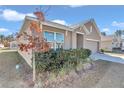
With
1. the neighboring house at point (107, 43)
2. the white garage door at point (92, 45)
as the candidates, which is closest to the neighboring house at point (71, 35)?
the white garage door at point (92, 45)

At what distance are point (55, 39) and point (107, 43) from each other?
1.40 metres

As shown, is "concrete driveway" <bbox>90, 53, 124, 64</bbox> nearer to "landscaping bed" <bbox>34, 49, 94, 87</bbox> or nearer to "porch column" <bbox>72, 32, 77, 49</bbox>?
"landscaping bed" <bbox>34, 49, 94, 87</bbox>

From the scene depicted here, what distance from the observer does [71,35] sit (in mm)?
4574

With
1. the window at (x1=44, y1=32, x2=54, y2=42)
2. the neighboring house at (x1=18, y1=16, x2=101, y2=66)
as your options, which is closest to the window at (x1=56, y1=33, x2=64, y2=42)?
the neighboring house at (x1=18, y1=16, x2=101, y2=66)

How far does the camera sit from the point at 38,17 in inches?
155

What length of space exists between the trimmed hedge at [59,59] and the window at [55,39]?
0.52 feet

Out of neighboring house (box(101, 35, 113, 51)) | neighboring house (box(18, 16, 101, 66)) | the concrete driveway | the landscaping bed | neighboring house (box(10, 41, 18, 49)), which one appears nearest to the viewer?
neighboring house (box(10, 41, 18, 49))

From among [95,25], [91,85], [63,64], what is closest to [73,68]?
[63,64]

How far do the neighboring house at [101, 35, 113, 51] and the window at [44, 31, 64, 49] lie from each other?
1102 millimetres

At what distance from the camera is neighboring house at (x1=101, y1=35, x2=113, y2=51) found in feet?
14.0

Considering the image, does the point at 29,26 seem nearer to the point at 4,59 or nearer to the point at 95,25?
the point at 4,59

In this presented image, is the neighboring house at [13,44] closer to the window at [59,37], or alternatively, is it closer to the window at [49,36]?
the window at [49,36]

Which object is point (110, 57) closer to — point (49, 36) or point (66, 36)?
point (66, 36)

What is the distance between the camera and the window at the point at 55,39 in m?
4.21
